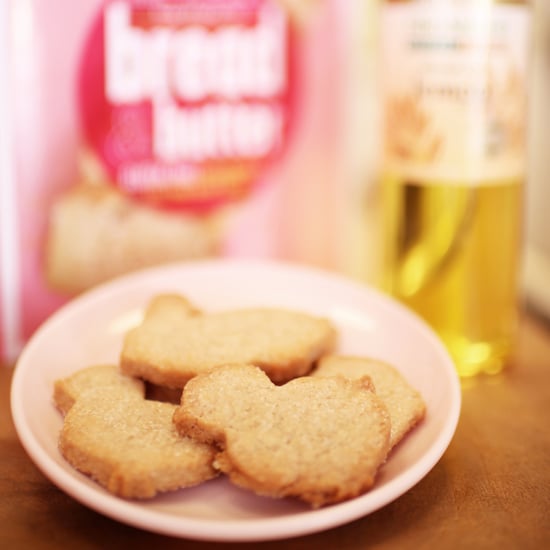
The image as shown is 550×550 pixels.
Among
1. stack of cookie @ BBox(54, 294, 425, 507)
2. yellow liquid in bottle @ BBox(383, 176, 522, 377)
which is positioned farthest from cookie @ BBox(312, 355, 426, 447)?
yellow liquid in bottle @ BBox(383, 176, 522, 377)

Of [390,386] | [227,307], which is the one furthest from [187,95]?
[390,386]

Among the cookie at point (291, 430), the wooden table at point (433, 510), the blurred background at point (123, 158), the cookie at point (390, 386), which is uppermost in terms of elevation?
the blurred background at point (123, 158)

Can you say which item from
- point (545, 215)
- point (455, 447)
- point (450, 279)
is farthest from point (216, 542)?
point (545, 215)

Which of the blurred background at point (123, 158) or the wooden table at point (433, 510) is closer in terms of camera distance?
the wooden table at point (433, 510)

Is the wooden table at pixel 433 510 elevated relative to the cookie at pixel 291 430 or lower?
lower

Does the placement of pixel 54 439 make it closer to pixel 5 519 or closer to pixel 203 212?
pixel 5 519

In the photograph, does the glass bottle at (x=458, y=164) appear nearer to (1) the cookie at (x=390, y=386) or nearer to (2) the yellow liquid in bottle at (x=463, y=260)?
(2) the yellow liquid in bottle at (x=463, y=260)

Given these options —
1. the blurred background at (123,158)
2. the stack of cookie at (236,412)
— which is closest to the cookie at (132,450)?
the stack of cookie at (236,412)
